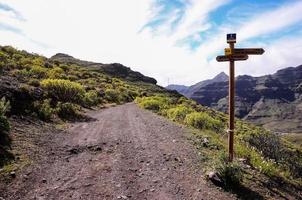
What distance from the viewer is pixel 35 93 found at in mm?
22797

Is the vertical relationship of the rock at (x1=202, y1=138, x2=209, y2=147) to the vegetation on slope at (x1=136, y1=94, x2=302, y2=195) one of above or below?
above

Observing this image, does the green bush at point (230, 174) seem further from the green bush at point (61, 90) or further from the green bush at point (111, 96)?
the green bush at point (111, 96)

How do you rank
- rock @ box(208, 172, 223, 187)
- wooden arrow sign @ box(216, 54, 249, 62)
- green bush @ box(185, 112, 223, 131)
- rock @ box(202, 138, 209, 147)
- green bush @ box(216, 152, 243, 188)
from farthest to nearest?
green bush @ box(185, 112, 223, 131), rock @ box(202, 138, 209, 147), wooden arrow sign @ box(216, 54, 249, 62), green bush @ box(216, 152, 243, 188), rock @ box(208, 172, 223, 187)

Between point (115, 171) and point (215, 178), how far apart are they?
311cm

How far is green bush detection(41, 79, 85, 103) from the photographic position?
1077 inches

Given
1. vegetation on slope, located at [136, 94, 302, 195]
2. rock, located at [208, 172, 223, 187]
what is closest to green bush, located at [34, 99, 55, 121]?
vegetation on slope, located at [136, 94, 302, 195]

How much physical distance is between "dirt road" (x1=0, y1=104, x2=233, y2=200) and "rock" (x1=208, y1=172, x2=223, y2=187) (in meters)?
0.23

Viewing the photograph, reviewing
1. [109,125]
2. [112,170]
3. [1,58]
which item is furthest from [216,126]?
[1,58]

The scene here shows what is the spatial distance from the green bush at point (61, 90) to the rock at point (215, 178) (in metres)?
16.7

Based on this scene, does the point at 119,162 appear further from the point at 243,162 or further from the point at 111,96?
the point at 111,96

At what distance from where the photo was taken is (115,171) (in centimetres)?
1198

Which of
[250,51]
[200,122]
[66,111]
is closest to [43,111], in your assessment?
[66,111]

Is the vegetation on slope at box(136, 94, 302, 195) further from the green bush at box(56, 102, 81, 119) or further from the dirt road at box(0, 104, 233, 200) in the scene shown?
the green bush at box(56, 102, 81, 119)

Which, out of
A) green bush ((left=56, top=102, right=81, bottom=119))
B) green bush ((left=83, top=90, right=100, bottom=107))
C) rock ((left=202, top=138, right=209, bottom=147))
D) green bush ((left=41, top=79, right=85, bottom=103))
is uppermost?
green bush ((left=41, top=79, right=85, bottom=103))
